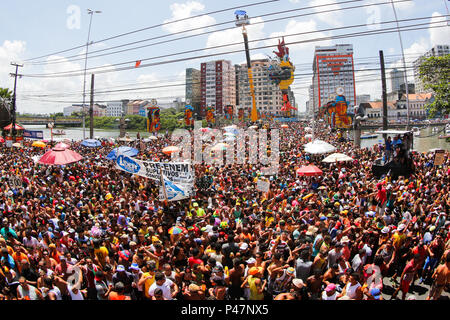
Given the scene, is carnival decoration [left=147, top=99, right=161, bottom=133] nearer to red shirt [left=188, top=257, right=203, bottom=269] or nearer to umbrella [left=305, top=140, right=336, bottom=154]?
umbrella [left=305, top=140, right=336, bottom=154]

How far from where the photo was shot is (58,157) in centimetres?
1323

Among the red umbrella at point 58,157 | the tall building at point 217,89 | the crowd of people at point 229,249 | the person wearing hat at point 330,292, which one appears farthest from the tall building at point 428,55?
the tall building at point 217,89

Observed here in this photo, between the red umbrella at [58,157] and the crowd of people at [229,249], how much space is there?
1889mm

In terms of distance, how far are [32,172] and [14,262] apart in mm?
10808

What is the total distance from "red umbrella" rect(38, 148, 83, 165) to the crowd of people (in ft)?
6.20

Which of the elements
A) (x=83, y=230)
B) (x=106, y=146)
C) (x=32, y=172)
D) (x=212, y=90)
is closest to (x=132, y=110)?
(x=212, y=90)

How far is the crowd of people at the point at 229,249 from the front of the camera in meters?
5.15

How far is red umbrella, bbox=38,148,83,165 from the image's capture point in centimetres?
1298

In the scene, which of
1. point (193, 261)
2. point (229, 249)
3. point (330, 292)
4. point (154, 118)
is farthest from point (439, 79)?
point (154, 118)

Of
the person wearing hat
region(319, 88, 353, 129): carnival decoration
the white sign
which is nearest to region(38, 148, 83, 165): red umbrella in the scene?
the white sign

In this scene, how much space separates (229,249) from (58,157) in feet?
32.9

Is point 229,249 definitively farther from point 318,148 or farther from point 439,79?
point 439,79
